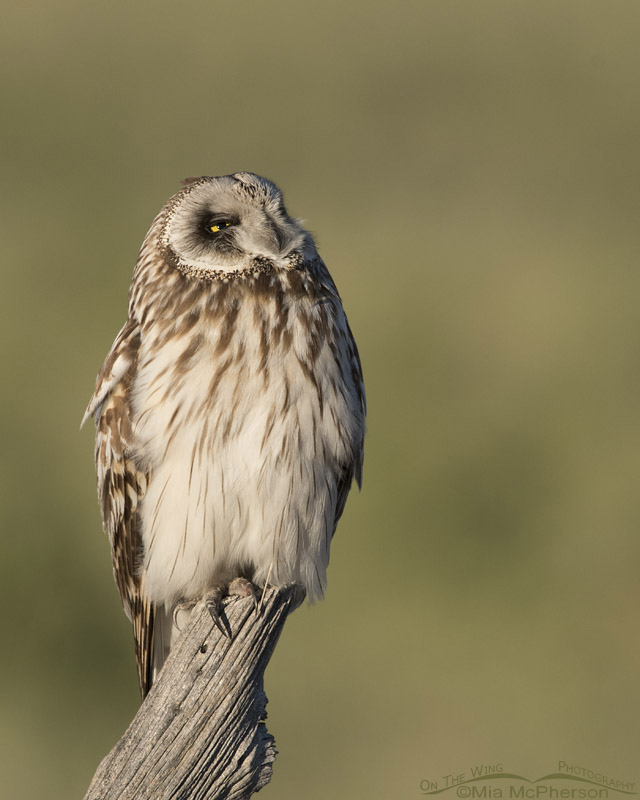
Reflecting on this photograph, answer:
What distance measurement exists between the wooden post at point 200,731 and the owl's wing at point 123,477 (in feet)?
2.62

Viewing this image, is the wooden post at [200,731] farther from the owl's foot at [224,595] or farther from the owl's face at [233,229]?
the owl's face at [233,229]

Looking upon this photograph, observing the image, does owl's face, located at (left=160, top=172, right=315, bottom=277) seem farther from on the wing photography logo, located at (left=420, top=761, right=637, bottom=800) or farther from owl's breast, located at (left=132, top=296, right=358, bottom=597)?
on the wing photography logo, located at (left=420, top=761, right=637, bottom=800)

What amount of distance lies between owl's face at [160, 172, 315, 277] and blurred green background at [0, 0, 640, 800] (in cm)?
507


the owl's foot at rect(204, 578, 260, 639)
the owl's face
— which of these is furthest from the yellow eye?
the owl's foot at rect(204, 578, 260, 639)

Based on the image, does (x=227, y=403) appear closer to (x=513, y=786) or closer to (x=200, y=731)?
(x=200, y=731)

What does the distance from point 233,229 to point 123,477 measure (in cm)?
86

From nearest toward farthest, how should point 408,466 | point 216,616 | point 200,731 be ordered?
point 200,731, point 216,616, point 408,466

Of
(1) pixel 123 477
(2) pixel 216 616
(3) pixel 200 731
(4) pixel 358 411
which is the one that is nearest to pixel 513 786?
(4) pixel 358 411

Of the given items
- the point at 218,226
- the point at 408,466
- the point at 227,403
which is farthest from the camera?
the point at 408,466

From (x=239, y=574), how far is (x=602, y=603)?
5.90 meters

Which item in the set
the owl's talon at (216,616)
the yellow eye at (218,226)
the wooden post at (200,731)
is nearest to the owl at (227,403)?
the yellow eye at (218,226)

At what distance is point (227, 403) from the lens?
3527mm

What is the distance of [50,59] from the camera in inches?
690

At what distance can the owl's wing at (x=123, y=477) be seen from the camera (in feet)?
12.0
